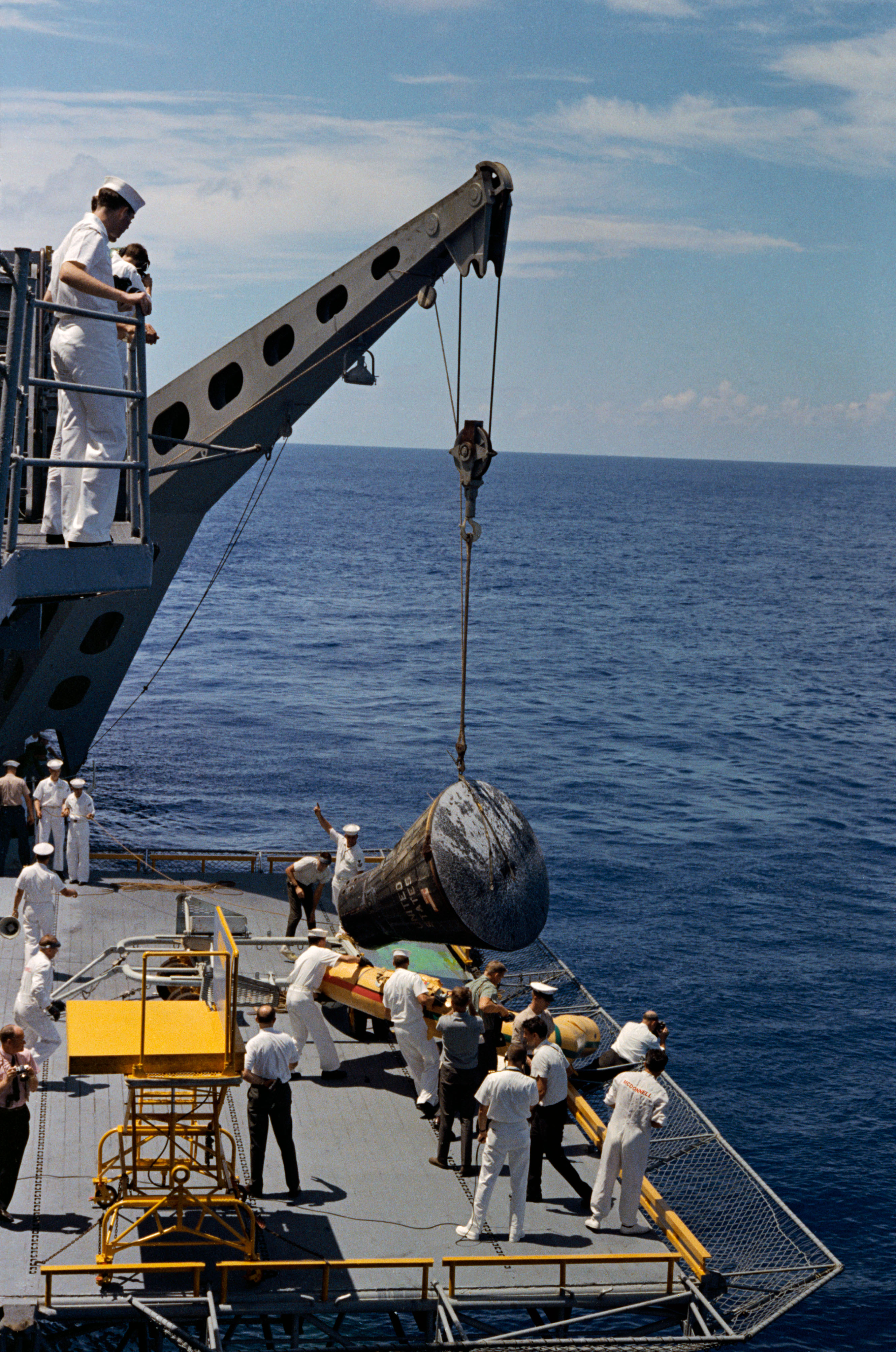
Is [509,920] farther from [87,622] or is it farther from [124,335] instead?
[87,622]

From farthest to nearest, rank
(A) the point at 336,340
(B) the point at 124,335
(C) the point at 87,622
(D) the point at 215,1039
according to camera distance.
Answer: (C) the point at 87,622
(A) the point at 336,340
(D) the point at 215,1039
(B) the point at 124,335

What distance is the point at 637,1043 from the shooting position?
48.1 feet

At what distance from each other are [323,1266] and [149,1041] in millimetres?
2371

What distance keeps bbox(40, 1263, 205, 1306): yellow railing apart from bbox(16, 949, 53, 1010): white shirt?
9.15 feet

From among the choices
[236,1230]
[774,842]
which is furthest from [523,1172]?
[774,842]

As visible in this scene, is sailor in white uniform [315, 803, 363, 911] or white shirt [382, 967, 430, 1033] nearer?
white shirt [382, 967, 430, 1033]

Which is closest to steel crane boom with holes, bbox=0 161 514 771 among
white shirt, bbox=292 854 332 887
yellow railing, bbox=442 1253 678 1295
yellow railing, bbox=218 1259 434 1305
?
white shirt, bbox=292 854 332 887

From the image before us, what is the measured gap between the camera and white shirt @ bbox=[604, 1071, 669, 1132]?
1308 cm

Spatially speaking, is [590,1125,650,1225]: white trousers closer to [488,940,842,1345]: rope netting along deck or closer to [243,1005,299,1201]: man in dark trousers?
[488,940,842,1345]: rope netting along deck

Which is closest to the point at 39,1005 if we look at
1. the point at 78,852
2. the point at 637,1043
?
→ the point at 637,1043

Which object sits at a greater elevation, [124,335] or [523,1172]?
[124,335]

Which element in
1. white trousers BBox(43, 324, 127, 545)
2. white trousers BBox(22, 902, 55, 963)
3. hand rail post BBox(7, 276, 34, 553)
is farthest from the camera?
white trousers BBox(22, 902, 55, 963)

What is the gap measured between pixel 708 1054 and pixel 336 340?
1486 cm

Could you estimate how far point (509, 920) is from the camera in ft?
50.2
